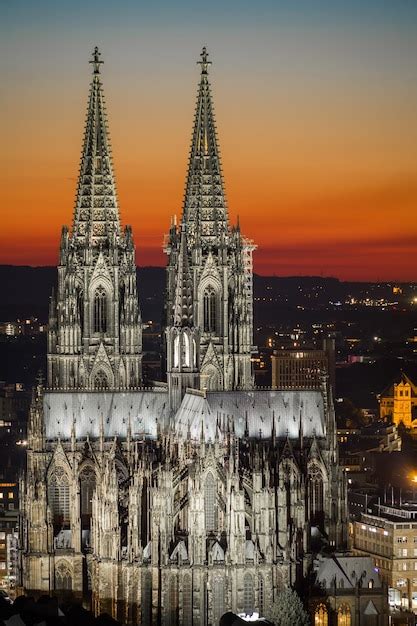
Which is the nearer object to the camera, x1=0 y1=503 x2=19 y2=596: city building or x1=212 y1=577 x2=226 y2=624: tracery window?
x1=212 y1=577 x2=226 y2=624: tracery window

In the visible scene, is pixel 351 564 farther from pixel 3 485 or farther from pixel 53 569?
pixel 3 485

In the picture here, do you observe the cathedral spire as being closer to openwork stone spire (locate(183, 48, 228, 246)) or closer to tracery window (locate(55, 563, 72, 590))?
openwork stone spire (locate(183, 48, 228, 246))

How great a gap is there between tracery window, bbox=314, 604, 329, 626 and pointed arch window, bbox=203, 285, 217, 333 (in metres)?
26.4

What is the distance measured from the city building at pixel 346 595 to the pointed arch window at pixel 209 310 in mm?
24168

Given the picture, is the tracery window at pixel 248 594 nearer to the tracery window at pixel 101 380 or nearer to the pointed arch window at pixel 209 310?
the tracery window at pixel 101 380

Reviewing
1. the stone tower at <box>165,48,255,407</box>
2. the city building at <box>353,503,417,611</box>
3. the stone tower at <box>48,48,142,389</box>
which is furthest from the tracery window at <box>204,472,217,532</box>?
the stone tower at <box>48,48,142,389</box>

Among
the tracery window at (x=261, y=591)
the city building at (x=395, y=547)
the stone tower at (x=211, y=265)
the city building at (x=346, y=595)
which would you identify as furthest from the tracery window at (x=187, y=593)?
the stone tower at (x=211, y=265)

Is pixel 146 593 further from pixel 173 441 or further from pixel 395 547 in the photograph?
pixel 395 547

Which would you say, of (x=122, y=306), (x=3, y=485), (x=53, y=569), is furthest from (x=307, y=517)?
(x=3, y=485)

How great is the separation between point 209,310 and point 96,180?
9.88 meters

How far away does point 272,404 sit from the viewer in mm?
127688

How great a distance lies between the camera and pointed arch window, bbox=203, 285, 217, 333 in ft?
459

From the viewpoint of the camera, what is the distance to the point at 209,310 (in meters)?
140

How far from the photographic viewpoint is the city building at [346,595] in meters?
118
